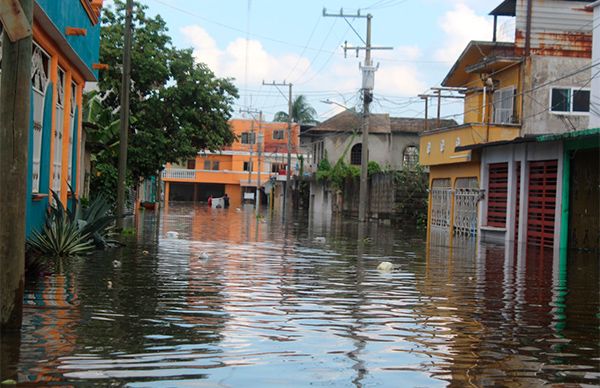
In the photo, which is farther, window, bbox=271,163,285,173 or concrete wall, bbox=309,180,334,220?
window, bbox=271,163,285,173

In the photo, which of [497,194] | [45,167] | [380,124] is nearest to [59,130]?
[45,167]

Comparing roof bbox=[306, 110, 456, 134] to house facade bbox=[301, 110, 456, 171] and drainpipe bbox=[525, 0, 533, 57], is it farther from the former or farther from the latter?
drainpipe bbox=[525, 0, 533, 57]

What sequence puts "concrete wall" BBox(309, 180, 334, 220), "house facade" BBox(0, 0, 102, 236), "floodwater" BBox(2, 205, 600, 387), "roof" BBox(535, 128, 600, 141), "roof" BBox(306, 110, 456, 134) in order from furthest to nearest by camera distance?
"concrete wall" BBox(309, 180, 334, 220)
"roof" BBox(306, 110, 456, 134)
"roof" BBox(535, 128, 600, 141)
"house facade" BBox(0, 0, 102, 236)
"floodwater" BBox(2, 205, 600, 387)

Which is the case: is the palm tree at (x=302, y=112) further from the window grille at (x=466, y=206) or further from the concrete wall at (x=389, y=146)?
the window grille at (x=466, y=206)

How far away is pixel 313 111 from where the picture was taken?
3620 inches

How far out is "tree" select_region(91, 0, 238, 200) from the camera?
34500 millimetres

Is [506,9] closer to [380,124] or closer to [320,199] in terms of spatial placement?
[380,124]

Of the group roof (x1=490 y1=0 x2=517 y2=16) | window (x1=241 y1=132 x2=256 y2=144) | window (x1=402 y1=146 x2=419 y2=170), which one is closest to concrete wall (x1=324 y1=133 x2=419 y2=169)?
window (x1=402 y1=146 x2=419 y2=170)

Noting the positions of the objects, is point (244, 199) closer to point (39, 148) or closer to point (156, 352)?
point (39, 148)

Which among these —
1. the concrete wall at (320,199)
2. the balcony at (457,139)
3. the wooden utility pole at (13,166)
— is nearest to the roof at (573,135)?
the balcony at (457,139)

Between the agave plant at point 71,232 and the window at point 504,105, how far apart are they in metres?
20.6

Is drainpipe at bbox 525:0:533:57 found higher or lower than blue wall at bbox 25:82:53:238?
higher

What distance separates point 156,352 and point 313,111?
85.8m

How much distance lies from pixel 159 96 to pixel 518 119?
15450mm
